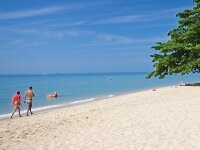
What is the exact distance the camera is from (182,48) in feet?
103

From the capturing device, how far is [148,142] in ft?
37.8

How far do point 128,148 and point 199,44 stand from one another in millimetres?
21145

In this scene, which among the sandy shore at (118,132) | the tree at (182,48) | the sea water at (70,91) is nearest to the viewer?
the sandy shore at (118,132)

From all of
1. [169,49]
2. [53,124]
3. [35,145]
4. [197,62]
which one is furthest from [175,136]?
[169,49]

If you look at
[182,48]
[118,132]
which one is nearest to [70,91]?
[182,48]

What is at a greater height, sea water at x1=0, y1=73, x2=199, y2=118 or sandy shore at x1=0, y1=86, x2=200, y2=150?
sandy shore at x1=0, y1=86, x2=200, y2=150

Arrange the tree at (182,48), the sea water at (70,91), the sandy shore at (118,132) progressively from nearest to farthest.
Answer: the sandy shore at (118,132) → the tree at (182,48) → the sea water at (70,91)

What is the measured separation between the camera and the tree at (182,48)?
31.0 metres

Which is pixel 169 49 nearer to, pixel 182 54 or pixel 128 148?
pixel 182 54

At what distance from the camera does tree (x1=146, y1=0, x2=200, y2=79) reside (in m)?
31.0

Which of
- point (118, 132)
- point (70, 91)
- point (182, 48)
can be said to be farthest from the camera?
point (70, 91)

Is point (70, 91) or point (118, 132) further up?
point (118, 132)

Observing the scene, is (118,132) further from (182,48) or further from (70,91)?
(70,91)

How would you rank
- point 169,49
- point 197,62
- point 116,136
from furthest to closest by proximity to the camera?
point 169,49
point 197,62
point 116,136
